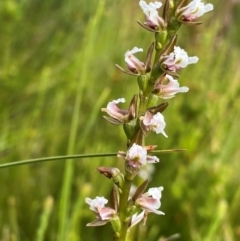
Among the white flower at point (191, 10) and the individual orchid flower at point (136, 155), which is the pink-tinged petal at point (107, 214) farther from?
the white flower at point (191, 10)

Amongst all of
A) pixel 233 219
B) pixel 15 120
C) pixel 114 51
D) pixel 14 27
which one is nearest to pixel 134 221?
pixel 233 219

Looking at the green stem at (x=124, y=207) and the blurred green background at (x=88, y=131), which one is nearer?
the green stem at (x=124, y=207)

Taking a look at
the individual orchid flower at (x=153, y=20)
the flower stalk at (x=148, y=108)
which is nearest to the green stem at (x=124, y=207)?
the flower stalk at (x=148, y=108)

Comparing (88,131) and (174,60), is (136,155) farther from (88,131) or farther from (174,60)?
(88,131)

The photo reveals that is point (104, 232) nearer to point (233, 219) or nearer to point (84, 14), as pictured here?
point (233, 219)

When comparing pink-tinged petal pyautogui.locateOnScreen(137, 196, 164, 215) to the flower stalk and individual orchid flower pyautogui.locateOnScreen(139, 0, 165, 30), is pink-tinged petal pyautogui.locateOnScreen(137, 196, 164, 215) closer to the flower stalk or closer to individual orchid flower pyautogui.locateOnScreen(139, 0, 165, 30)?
the flower stalk

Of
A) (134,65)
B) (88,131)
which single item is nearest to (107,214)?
(134,65)

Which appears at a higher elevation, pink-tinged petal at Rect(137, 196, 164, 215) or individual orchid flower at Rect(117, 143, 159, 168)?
individual orchid flower at Rect(117, 143, 159, 168)

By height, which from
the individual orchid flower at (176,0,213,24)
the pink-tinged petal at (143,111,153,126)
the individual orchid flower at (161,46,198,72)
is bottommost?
the pink-tinged petal at (143,111,153,126)

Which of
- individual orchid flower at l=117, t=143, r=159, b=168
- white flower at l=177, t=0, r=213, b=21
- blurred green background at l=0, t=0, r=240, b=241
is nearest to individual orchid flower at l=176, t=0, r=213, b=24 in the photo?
white flower at l=177, t=0, r=213, b=21
